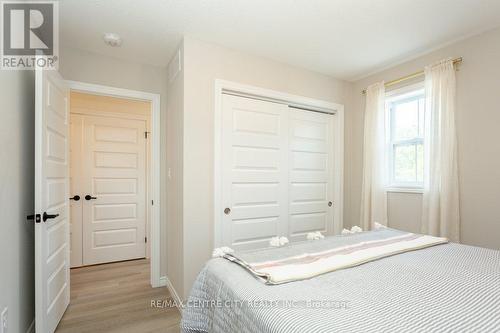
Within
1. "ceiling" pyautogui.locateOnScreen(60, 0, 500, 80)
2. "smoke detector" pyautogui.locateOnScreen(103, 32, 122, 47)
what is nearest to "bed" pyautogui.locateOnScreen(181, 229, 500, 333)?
"ceiling" pyautogui.locateOnScreen(60, 0, 500, 80)

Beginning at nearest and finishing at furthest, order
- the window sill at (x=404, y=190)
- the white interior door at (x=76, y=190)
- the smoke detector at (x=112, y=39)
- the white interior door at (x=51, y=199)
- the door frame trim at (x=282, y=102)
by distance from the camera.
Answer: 1. the white interior door at (x=51, y=199)
2. the smoke detector at (x=112, y=39)
3. the door frame trim at (x=282, y=102)
4. the window sill at (x=404, y=190)
5. the white interior door at (x=76, y=190)

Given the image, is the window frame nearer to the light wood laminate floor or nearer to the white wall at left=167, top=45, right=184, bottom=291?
the white wall at left=167, top=45, right=184, bottom=291

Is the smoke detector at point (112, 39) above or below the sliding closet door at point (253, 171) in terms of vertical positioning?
above

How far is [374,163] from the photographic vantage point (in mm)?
2924

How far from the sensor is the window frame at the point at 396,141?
105 inches

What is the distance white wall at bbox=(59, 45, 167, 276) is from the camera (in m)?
2.45

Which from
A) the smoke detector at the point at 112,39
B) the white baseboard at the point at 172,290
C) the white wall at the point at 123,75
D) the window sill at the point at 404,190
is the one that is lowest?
the white baseboard at the point at 172,290

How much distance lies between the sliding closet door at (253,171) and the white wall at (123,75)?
83 centimetres

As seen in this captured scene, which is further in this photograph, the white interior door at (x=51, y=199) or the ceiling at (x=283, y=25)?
the ceiling at (x=283, y=25)

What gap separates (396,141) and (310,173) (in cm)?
104

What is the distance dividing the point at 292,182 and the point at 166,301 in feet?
5.97

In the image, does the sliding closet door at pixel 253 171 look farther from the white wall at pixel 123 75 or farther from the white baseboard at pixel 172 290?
the white wall at pixel 123 75

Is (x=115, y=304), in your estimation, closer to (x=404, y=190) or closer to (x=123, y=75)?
(x=123, y=75)

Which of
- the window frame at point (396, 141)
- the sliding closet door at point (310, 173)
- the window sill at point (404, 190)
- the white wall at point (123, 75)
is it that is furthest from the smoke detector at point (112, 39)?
the window sill at point (404, 190)
